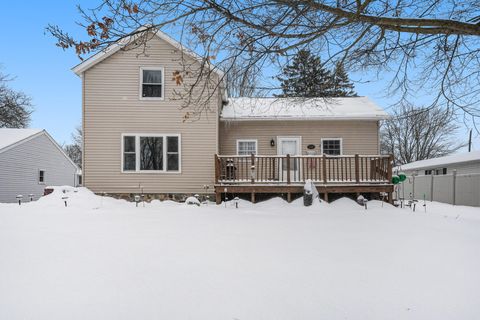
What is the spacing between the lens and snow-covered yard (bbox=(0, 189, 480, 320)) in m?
2.65

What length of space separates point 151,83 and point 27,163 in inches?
450

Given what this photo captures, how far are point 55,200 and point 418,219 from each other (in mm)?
9523

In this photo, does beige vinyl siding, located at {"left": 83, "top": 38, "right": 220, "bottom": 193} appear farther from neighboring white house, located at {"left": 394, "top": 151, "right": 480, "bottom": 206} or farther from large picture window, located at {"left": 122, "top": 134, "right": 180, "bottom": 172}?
neighboring white house, located at {"left": 394, "top": 151, "right": 480, "bottom": 206}

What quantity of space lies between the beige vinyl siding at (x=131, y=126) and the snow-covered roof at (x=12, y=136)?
8.43m

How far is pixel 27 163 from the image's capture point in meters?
18.4

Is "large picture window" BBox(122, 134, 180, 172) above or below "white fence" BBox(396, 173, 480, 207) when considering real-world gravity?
above

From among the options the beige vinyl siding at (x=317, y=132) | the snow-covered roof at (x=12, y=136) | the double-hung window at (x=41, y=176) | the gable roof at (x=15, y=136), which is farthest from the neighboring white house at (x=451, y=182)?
the double-hung window at (x=41, y=176)

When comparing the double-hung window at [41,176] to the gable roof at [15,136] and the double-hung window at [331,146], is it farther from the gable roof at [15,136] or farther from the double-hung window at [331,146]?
the double-hung window at [331,146]

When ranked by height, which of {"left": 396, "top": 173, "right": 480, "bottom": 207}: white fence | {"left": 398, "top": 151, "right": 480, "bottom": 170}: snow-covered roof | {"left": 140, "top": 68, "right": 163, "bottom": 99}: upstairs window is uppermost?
{"left": 140, "top": 68, "right": 163, "bottom": 99}: upstairs window

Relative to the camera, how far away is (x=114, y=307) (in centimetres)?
263

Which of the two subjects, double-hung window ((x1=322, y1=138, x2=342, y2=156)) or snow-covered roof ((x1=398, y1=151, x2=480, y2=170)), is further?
snow-covered roof ((x1=398, y1=151, x2=480, y2=170))

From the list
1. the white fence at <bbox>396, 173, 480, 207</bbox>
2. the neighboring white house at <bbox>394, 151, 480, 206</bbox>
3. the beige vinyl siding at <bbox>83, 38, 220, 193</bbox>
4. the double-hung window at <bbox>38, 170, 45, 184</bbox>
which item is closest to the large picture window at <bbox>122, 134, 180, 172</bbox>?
the beige vinyl siding at <bbox>83, 38, 220, 193</bbox>

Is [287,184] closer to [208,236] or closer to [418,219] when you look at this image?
[418,219]

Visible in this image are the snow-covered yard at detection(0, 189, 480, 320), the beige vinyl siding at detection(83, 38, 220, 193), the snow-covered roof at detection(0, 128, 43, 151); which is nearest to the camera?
the snow-covered yard at detection(0, 189, 480, 320)
